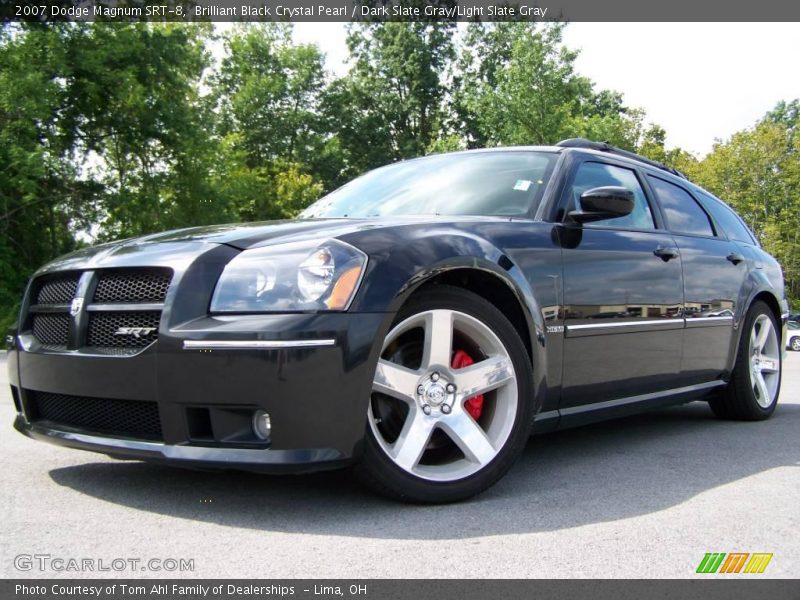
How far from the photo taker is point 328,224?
10.9 feet

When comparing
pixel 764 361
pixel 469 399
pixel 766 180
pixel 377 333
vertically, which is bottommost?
pixel 766 180

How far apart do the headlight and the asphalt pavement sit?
76 cm

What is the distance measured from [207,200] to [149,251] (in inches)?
991

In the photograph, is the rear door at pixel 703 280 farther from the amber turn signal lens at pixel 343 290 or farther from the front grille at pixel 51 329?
the front grille at pixel 51 329

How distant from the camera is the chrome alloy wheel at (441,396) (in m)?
3.00

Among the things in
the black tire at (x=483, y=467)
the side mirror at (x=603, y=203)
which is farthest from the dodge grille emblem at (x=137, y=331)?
the side mirror at (x=603, y=203)

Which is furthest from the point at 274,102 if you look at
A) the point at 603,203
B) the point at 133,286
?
the point at 133,286

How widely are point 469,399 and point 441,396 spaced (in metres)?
0.23

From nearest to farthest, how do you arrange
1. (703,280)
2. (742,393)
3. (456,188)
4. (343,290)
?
(343,290) → (456,188) → (703,280) → (742,393)

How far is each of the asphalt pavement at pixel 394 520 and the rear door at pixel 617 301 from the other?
0.44m

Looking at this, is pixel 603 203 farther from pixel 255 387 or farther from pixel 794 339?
pixel 794 339

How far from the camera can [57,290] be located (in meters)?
3.35

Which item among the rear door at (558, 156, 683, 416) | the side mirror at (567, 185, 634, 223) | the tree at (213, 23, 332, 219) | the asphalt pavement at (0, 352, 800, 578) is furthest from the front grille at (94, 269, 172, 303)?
the tree at (213, 23, 332, 219)

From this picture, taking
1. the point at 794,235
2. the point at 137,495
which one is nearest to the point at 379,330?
the point at 137,495
